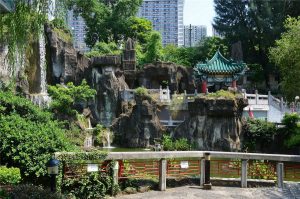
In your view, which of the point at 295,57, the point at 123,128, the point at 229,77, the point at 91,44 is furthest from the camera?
→ the point at 91,44

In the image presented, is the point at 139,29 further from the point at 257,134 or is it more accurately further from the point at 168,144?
the point at 257,134

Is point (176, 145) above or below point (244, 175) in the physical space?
below

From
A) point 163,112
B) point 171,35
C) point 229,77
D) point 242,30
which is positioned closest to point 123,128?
point 163,112

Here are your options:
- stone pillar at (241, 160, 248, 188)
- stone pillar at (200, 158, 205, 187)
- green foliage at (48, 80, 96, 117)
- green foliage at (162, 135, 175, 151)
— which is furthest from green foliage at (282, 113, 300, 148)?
stone pillar at (200, 158, 205, 187)

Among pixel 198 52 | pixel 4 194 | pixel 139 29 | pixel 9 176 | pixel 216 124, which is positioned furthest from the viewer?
pixel 139 29

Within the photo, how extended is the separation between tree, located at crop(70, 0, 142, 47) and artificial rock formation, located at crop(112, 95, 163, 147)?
2138 cm

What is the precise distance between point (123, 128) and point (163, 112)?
3.92 m

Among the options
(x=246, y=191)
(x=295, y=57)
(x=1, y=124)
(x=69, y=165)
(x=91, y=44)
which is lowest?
(x=246, y=191)

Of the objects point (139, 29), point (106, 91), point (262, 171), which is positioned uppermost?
point (139, 29)

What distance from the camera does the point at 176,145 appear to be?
92.6 feet

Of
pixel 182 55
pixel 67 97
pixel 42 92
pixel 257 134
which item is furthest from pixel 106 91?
pixel 182 55

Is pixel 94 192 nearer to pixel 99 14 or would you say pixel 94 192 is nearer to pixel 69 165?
pixel 69 165

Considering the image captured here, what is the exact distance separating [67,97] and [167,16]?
71.6 m

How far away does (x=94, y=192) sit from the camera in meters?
10.2
